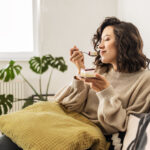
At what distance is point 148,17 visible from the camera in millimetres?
2076

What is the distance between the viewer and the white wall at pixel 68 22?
3.29 m

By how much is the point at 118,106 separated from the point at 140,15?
1287 mm

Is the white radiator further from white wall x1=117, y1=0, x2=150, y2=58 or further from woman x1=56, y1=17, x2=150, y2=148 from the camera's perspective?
woman x1=56, y1=17, x2=150, y2=148

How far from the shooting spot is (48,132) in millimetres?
1155

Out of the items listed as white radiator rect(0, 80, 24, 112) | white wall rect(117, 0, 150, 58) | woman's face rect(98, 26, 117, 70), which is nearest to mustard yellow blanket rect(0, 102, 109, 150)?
woman's face rect(98, 26, 117, 70)

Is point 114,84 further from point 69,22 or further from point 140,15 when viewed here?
point 69,22

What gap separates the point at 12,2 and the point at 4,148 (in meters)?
2.69

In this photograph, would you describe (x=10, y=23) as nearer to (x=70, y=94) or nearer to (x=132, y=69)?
(x=70, y=94)

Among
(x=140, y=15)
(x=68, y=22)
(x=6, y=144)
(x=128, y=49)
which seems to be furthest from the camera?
(x=68, y=22)

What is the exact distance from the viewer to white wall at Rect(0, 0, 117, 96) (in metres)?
3.29

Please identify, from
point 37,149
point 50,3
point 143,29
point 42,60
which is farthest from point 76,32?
point 37,149

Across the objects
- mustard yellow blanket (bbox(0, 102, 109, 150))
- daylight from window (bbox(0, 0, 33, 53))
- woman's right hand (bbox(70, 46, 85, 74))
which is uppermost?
daylight from window (bbox(0, 0, 33, 53))

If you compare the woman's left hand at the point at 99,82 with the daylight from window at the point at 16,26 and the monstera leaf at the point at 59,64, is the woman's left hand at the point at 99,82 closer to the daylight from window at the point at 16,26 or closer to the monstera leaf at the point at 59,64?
the monstera leaf at the point at 59,64

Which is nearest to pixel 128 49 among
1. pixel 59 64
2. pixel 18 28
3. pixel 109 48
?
pixel 109 48
